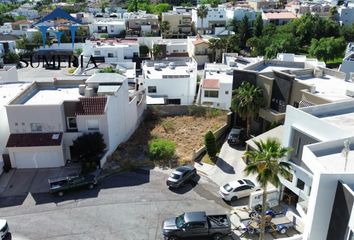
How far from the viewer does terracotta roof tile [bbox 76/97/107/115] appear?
35500mm

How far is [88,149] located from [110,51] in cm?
5118

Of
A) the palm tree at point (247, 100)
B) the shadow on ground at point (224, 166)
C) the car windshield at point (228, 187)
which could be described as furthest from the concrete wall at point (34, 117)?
the palm tree at point (247, 100)

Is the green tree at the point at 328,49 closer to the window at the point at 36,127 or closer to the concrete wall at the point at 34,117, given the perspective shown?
the concrete wall at the point at 34,117

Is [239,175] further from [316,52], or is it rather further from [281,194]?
[316,52]

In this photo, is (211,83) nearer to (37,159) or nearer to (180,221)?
(37,159)

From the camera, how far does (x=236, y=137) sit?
40219 millimetres

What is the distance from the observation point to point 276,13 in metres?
124

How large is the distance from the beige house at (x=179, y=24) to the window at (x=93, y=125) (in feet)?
272

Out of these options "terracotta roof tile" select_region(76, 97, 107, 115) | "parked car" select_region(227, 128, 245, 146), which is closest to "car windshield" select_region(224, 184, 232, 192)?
"parked car" select_region(227, 128, 245, 146)

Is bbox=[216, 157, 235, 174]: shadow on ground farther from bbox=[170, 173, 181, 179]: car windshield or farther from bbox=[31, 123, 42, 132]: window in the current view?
bbox=[31, 123, 42, 132]: window

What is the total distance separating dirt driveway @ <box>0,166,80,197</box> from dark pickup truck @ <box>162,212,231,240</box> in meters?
13.4

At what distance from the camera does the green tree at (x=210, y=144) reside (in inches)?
1432

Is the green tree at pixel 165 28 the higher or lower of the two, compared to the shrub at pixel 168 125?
higher

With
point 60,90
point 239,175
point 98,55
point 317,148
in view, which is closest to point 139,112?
point 60,90
